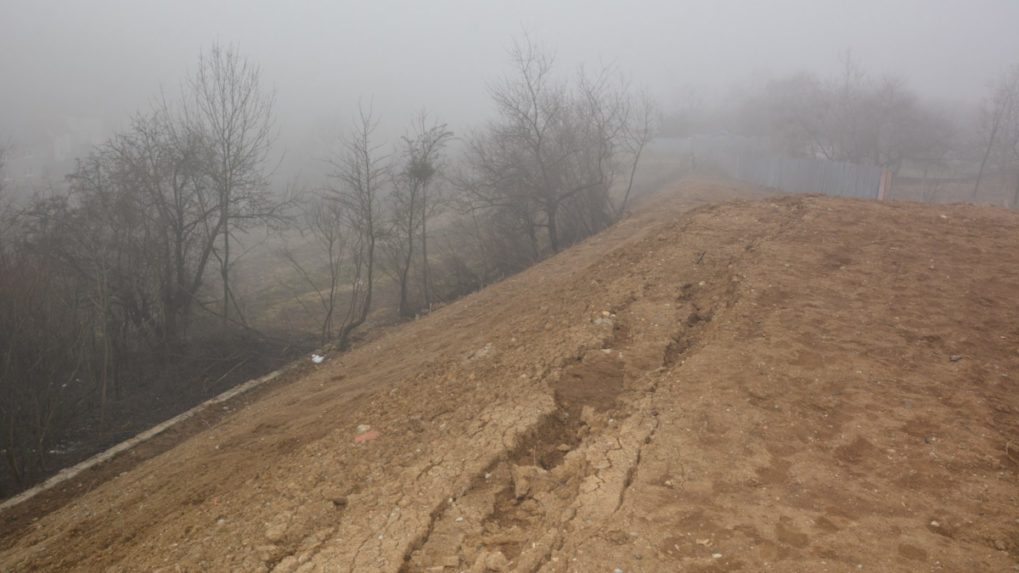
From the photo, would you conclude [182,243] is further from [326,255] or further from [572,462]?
[572,462]

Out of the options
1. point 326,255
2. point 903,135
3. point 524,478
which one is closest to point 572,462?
point 524,478

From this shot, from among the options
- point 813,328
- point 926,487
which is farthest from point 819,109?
point 926,487

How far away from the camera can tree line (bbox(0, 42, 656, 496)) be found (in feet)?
36.0

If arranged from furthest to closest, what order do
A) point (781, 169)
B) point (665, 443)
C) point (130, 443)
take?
point (781, 169) → point (130, 443) → point (665, 443)

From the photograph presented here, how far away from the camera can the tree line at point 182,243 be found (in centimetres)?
1098

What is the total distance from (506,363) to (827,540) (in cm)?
351

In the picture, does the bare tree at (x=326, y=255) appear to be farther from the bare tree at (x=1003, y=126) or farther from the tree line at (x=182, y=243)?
the bare tree at (x=1003, y=126)

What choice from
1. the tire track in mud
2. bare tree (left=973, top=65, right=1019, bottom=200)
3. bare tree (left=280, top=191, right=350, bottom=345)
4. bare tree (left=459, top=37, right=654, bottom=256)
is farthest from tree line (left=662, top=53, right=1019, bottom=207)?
the tire track in mud

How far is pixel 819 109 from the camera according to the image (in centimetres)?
3491

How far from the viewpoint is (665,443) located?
453cm

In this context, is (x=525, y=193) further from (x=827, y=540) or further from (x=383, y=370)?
(x=827, y=540)

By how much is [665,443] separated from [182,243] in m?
14.6

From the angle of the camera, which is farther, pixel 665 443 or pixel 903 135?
pixel 903 135

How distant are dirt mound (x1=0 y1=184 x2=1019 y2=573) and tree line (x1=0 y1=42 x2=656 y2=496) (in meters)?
3.92
